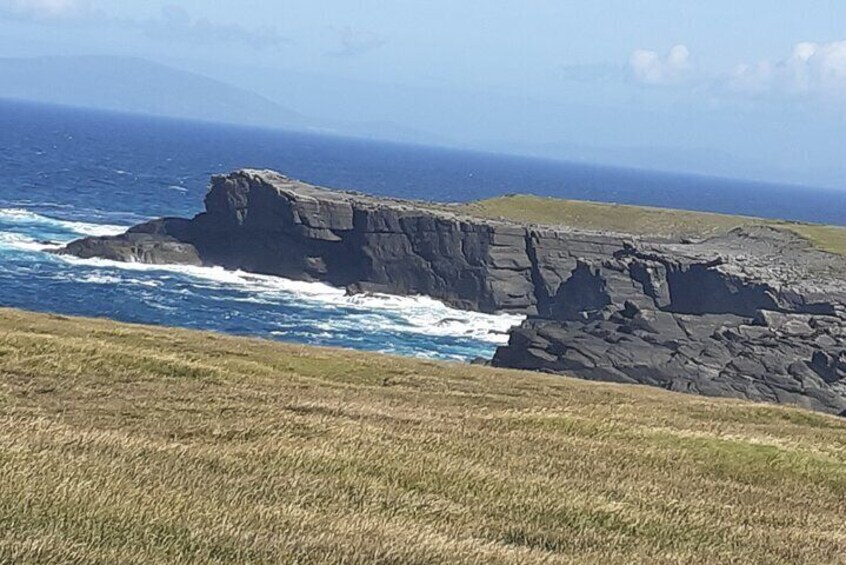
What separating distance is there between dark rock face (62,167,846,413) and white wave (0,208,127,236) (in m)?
6.81

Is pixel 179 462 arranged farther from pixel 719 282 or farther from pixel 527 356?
pixel 719 282

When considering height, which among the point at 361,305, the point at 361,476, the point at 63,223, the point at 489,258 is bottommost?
the point at 361,305

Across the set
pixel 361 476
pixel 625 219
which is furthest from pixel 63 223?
pixel 361 476

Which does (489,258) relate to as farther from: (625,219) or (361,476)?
(361,476)

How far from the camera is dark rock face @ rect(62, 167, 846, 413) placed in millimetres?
100438

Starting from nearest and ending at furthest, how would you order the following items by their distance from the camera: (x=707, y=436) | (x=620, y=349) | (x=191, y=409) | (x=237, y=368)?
(x=191, y=409)
(x=707, y=436)
(x=237, y=368)
(x=620, y=349)

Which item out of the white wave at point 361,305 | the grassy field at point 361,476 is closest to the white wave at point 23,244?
Answer: the white wave at point 361,305

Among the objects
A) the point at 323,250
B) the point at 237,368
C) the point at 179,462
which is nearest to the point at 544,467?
the point at 179,462

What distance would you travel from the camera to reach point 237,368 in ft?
110

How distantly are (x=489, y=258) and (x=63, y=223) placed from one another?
172ft

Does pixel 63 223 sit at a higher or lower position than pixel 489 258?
lower

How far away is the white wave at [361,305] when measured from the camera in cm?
9788

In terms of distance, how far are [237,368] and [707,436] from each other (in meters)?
14.9

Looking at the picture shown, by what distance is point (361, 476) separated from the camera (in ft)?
52.5
